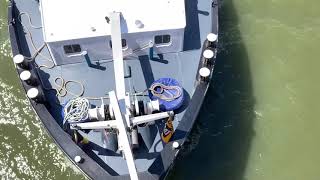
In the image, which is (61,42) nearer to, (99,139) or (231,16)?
(99,139)

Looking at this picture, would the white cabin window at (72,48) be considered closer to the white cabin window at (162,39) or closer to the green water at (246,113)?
the white cabin window at (162,39)

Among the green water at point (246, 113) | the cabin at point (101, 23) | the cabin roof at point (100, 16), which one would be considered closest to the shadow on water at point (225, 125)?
the green water at point (246, 113)

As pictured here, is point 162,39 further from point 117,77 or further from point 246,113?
point 246,113

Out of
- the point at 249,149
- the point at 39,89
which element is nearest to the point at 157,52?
the point at 39,89

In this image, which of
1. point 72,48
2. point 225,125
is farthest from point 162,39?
point 225,125

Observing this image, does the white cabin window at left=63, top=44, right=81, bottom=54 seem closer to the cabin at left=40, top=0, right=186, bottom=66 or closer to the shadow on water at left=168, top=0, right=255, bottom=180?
the cabin at left=40, top=0, right=186, bottom=66
